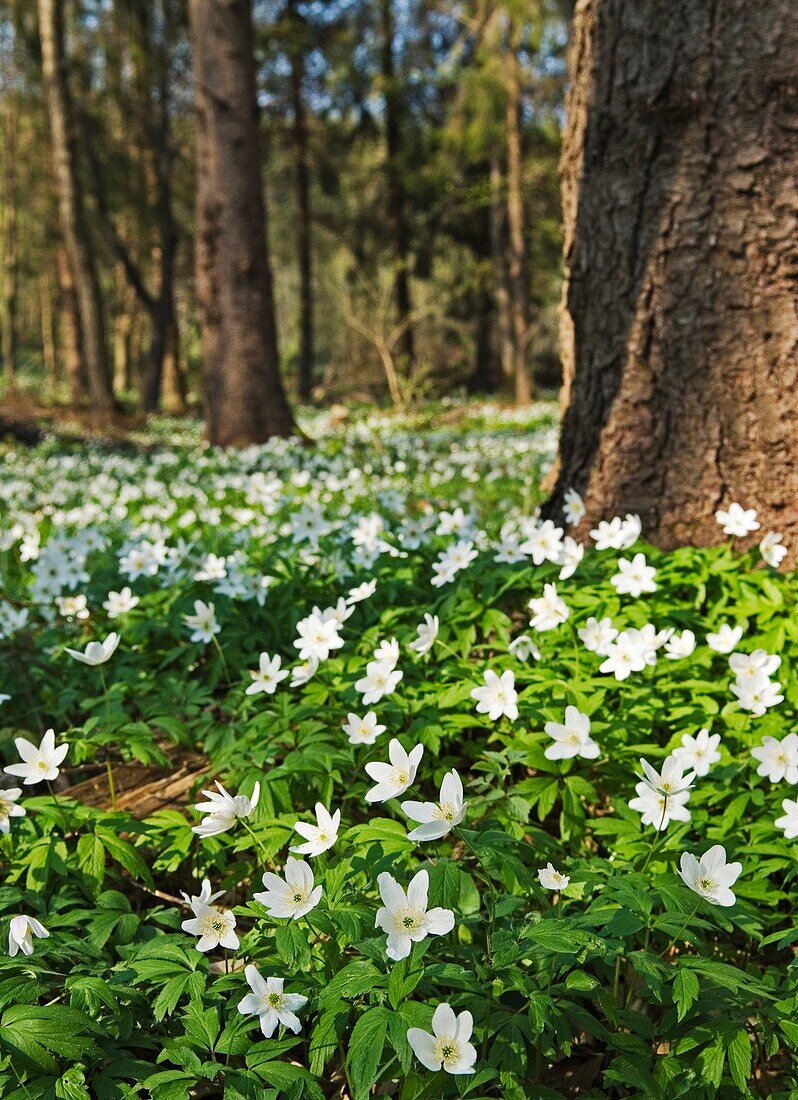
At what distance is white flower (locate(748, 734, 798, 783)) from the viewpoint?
1.85 meters

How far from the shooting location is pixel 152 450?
10211 mm

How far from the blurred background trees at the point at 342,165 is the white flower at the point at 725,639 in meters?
9.66

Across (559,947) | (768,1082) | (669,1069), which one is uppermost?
(559,947)

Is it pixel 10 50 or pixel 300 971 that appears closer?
pixel 300 971

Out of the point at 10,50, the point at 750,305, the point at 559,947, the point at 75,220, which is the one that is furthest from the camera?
the point at 10,50

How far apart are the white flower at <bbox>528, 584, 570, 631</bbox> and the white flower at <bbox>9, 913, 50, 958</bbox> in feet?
4.63

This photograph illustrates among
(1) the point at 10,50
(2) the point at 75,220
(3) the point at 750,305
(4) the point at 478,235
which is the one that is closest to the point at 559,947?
(3) the point at 750,305

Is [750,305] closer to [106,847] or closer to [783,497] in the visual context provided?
[783,497]

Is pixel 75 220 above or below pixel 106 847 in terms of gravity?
above

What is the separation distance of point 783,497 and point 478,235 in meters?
21.7

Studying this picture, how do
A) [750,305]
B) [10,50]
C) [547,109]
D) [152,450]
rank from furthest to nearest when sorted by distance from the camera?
[10,50]
[547,109]
[152,450]
[750,305]

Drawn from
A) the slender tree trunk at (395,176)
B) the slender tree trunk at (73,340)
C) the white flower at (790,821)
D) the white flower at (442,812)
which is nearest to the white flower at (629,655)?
the white flower at (790,821)

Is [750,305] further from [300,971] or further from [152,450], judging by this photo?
[152,450]

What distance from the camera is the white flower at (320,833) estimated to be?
156 cm
